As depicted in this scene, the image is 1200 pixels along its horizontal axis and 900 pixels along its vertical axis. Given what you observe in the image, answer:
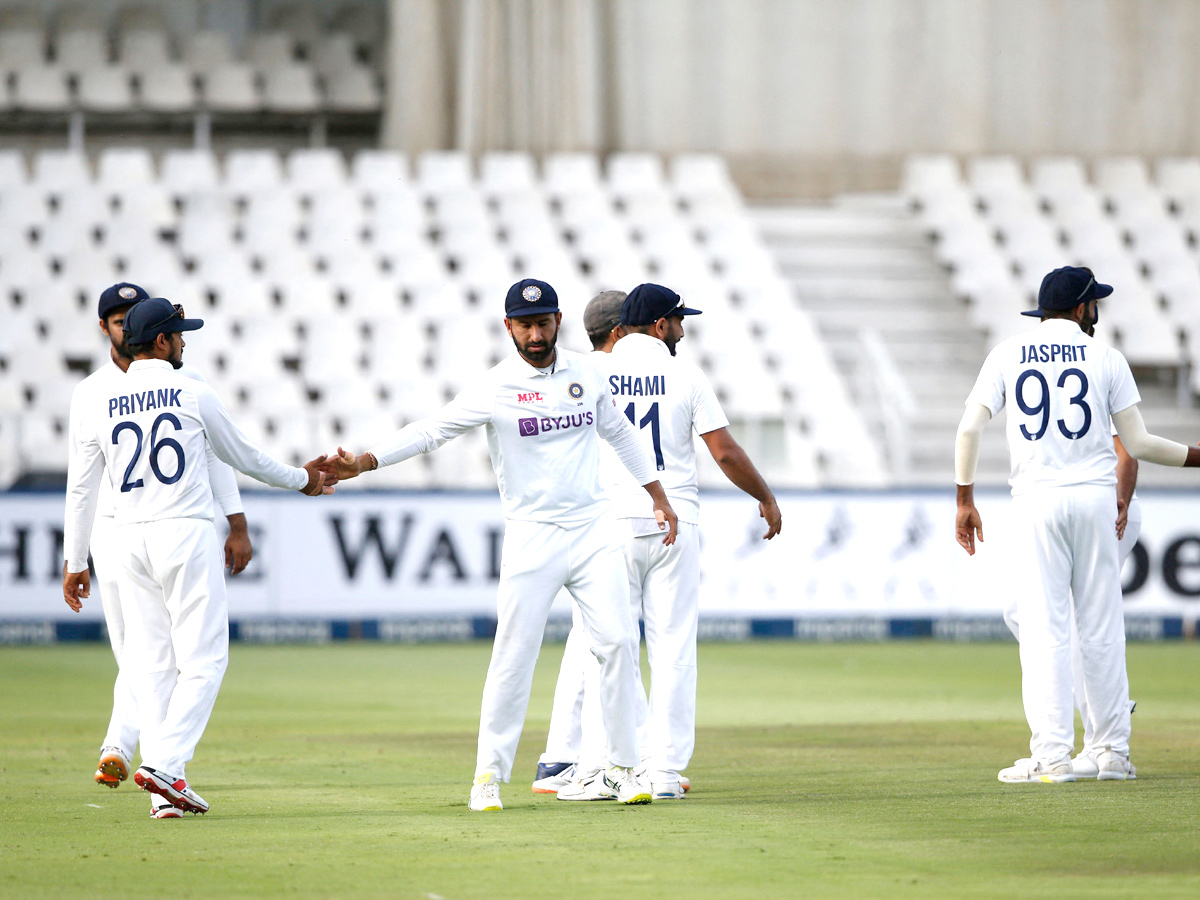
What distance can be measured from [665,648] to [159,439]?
2333mm

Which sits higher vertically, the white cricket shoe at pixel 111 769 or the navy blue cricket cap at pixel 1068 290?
the navy blue cricket cap at pixel 1068 290

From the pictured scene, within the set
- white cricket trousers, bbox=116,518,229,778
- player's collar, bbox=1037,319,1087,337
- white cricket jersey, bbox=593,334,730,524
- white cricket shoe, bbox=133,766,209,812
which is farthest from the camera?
Result: player's collar, bbox=1037,319,1087,337

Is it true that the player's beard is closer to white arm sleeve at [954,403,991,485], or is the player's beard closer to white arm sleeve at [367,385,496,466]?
white arm sleeve at [367,385,496,466]

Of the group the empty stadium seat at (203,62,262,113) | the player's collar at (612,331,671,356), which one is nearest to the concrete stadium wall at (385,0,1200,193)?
the empty stadium seat at (203,62,262,113)

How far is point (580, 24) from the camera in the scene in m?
24.9

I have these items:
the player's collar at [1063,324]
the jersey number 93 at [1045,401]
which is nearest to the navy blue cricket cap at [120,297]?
the jersey number 93 at [1045,401]

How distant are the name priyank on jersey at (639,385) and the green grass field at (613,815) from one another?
1771 mm

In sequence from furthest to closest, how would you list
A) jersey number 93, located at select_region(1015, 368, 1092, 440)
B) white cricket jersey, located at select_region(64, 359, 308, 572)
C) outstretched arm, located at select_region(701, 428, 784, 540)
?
jersey number 93, located at select_region(1015, 368, 1092, 440)
outstretched arm, located at select_region(701, 428, 784, 540)
white cricket jersey, located at select_region(64, 359, 308, 572)

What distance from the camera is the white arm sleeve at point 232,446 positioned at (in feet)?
23.5

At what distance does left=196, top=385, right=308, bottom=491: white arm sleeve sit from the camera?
7.17m

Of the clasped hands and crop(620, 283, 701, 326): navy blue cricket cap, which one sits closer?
the clasped hands

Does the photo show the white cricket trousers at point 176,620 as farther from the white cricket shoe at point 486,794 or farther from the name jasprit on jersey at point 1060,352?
the name jasprit on jersey at point 1060,352

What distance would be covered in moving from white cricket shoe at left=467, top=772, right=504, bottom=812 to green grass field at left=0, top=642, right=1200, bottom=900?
0.47 feet

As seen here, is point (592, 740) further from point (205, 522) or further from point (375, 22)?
point (375, 22)
